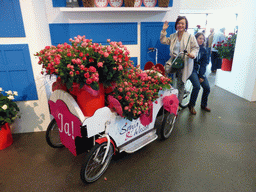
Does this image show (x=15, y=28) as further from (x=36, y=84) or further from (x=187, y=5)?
(x=187, y=5)

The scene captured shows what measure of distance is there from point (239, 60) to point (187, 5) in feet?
8.59

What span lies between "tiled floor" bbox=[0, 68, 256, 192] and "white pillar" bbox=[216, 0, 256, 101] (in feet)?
4.45

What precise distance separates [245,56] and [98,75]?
3.72 metres

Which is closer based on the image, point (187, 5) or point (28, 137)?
point (28, 137)

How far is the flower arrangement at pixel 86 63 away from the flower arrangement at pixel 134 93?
183mm

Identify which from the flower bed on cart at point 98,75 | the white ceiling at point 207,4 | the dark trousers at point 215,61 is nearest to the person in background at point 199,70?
the flower bed on cart at point 98,75

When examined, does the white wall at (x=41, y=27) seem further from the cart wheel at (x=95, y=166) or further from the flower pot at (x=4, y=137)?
the cart wheel at (x=95, y=166)

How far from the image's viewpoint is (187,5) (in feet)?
17.9

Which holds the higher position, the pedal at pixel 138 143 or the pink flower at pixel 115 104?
the pink flower at pixel 115 104

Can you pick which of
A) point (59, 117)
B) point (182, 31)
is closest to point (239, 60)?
point (182, 31)

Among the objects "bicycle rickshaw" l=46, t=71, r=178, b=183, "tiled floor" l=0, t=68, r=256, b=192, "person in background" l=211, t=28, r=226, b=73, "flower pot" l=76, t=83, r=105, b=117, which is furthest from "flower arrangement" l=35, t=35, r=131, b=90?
"person in background" l=211, t=28, r=226, b=73

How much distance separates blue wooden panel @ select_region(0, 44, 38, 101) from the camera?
7.30ft

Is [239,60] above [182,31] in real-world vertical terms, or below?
below

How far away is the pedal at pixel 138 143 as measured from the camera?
192cm
